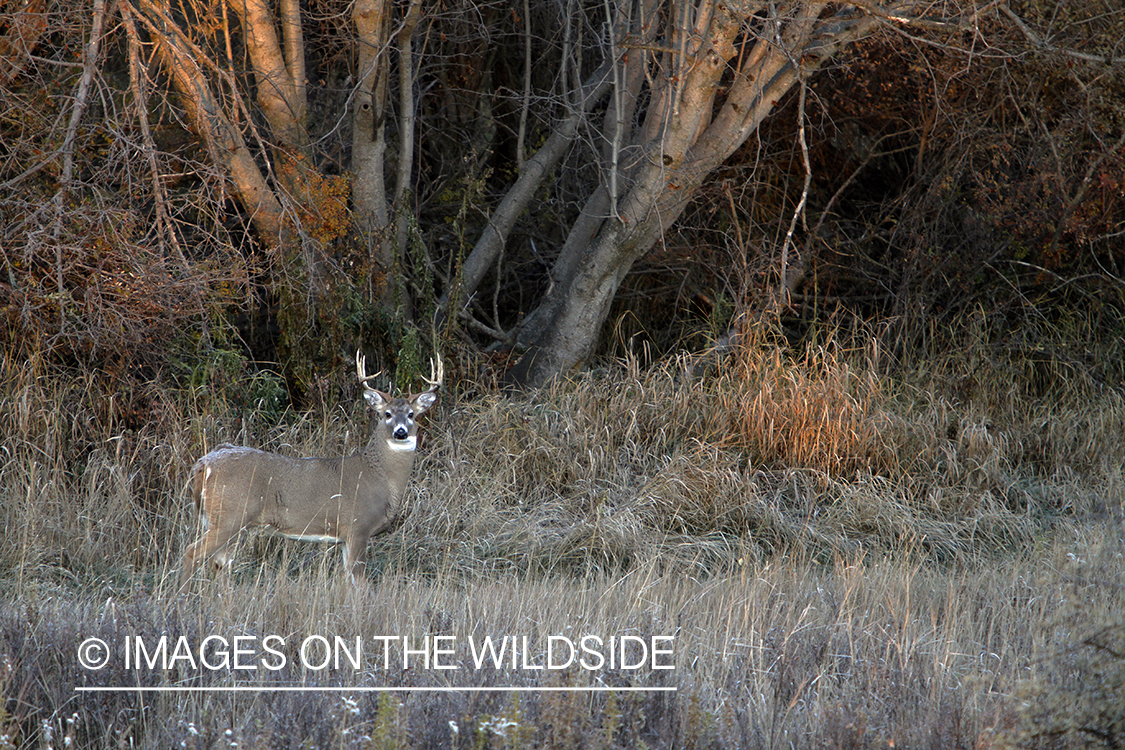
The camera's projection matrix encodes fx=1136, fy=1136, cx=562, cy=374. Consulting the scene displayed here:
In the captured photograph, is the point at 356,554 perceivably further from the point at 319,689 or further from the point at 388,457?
the point at 319,689

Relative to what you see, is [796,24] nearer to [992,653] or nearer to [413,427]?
[413,427]

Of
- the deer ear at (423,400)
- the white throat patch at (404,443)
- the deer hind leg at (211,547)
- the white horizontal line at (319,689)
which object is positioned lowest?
the white horizontal line at (319,689)

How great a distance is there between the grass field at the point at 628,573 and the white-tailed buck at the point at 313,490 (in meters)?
0.19

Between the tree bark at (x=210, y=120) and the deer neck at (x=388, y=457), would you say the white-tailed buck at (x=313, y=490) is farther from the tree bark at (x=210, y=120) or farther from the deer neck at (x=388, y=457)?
the tree bark at (x=210, y=120)

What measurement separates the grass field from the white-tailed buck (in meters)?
0.19

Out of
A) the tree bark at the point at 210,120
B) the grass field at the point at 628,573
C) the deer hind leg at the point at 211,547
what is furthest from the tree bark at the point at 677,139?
the deer hind leg at the point at 211,547

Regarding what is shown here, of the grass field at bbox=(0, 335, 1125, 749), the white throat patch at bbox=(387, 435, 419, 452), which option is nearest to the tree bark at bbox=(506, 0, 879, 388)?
the grass field at bbox=(0, 335, 1125, 749)

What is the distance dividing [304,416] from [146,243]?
1546 mm

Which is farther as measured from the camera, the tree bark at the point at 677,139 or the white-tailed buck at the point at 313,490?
the tree bark at the point at 677,139

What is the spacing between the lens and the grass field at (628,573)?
3896 millimetres

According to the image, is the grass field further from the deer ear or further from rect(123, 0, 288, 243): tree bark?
rect(123, 0, 288, 243): tree bark

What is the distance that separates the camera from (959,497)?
7453 mm

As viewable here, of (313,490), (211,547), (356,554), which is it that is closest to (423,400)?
(313,490)

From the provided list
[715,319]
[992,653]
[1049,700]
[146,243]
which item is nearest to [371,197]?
[146,243]
